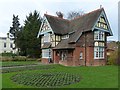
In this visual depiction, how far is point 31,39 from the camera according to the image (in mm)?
46656

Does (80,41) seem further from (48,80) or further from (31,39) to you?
(31,39)

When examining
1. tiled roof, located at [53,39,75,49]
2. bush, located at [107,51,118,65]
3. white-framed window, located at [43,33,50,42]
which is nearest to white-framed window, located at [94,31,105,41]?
bush, located at [107,51,118,65]

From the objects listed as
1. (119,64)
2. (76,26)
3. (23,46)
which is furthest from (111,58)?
(23,46)

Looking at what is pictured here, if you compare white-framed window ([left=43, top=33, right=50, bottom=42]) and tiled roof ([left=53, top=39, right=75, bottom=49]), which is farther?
white-framed window ([left=43, top=33, right=50, bottom=42])

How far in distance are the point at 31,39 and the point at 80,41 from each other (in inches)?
819

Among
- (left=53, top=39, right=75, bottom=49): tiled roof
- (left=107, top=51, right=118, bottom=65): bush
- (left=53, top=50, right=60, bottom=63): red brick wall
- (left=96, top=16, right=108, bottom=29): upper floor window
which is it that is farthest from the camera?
(left=53, top=50, right=60, bottom=63): red brick wall

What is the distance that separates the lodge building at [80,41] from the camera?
2886 centimetres

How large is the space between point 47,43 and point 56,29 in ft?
12.2

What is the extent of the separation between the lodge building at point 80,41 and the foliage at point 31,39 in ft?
40.7

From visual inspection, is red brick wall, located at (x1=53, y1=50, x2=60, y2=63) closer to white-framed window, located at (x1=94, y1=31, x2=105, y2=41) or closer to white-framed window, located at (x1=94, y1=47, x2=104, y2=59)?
white-framed window, located at (x1=94, y1=47, x2=104, y2=59)

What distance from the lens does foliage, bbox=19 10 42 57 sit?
46594 millimetres

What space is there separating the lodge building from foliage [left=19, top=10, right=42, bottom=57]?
1239 cm

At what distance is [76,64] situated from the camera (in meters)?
28.5

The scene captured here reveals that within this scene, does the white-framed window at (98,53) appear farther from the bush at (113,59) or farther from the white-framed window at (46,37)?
the white-framed window at (46,37)
